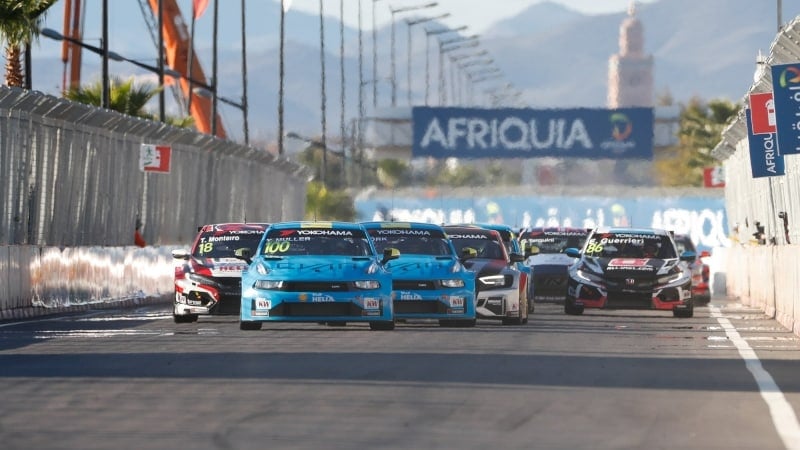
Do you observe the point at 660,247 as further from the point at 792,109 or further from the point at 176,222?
the point at 176,222

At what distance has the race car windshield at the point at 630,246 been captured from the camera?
32344mm

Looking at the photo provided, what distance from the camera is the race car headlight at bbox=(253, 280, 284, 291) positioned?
23.5m

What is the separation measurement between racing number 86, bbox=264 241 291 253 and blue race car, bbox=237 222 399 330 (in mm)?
147

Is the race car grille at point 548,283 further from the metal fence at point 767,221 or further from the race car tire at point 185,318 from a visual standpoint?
the race car tire at point 185,318

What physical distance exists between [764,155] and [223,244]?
11483 mm

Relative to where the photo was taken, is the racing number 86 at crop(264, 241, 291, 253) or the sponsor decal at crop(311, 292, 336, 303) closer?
the sponsor decal at crop(311, 292, 336, 303)

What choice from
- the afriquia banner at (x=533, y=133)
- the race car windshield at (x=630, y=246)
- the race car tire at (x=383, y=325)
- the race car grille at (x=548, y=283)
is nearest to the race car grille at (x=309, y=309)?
the race car tire at (x=383, y=325)

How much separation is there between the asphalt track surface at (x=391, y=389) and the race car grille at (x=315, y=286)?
0.51 metres

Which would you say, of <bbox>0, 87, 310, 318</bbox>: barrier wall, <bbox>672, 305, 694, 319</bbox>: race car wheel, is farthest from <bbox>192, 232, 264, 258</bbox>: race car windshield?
<bbox>672, 305, 694, 319</bbox>: race car wheel

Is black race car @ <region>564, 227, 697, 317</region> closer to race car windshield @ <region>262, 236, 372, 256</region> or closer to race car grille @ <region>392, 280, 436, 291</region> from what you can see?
race car grille @ <region>392, 280, 436, 291</region>

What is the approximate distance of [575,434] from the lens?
1185 cm

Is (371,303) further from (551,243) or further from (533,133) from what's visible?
(533,133)

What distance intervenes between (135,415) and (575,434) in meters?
2.74

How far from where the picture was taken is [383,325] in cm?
2417
